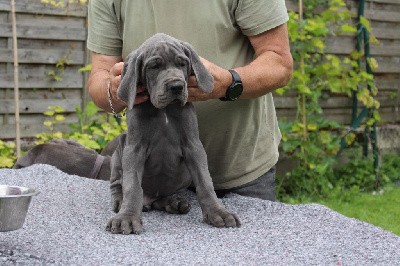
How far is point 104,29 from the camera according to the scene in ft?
12.9

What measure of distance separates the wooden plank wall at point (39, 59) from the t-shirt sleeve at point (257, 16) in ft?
10.8

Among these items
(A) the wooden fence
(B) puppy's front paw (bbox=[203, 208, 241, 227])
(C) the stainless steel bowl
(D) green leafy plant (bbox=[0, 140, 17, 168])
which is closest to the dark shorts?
(B) puppy's front paw (bbox=[203, 208, 241, 227])

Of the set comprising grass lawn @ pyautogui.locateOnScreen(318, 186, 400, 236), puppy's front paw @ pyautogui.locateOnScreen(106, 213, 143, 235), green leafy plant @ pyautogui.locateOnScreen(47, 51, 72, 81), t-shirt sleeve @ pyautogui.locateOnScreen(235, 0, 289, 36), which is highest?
t-shirt sleeve @ pyautogui.locateOnScreen(235, 0, 289, 36)

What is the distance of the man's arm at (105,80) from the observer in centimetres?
341

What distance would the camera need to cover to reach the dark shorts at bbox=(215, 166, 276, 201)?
Result: 4035 mm

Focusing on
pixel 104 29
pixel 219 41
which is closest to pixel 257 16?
pixel 219 41

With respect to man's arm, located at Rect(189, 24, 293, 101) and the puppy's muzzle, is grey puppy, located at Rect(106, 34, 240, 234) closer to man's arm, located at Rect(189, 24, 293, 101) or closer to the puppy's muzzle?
the puppy's muzzle

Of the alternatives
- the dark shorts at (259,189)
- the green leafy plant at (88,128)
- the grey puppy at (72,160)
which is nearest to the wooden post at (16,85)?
the green leafy plant at (88,128)

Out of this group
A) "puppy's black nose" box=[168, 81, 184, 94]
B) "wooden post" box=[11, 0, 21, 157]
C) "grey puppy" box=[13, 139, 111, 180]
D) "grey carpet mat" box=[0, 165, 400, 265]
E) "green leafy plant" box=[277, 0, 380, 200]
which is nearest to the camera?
"grey carpet mat" box=[0, 165, 400, 265]

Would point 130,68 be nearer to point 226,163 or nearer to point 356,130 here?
point 226,163

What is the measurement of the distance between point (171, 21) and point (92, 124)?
10.0 ft

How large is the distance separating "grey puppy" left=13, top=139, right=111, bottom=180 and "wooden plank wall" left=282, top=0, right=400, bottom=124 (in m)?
3.32

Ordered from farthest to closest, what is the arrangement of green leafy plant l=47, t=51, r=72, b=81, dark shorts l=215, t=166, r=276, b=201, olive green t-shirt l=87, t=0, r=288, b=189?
green leafy plant l=47, t=51, r=72, b=81 < dark shorts l=215, t=166, r=276, b=201 < olive green t-shirt l=87, t=0, r=288, b=189

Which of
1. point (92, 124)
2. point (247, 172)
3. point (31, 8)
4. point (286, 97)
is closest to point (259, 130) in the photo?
point (247, 172)
